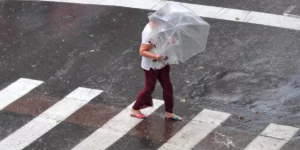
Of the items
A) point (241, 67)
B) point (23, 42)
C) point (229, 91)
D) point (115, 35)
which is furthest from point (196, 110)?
point (23, 42)

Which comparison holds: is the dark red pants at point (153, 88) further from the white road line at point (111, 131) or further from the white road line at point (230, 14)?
the white road line at point (230, 14)

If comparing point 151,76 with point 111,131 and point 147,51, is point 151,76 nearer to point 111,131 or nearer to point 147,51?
point 147,51

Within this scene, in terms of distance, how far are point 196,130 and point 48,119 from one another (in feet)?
7.65

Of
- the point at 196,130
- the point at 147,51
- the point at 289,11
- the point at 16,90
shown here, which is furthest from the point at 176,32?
the point at 289,11

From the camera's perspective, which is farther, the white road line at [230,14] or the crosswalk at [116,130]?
the white road line at [230,14]

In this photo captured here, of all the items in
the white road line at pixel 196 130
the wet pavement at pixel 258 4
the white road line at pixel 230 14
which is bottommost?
the white road line at pixel 196 130

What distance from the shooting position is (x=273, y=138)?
988 centimetres

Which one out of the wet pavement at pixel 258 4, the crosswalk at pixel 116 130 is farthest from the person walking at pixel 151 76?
the wet pavement at pixel 258 4

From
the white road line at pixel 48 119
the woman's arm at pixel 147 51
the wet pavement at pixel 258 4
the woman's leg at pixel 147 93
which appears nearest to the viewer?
the woman's arm at pixel 147 51

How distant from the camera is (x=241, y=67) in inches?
479

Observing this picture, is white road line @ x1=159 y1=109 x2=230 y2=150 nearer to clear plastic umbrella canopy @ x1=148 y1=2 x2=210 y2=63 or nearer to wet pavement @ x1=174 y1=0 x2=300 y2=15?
clear plastic umbrella canopy @ x1=148 y1=2 x2=210 y2=63

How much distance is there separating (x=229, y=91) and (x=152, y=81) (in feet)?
5.54

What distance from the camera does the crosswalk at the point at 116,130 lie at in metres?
9.85

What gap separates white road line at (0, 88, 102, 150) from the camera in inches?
400
